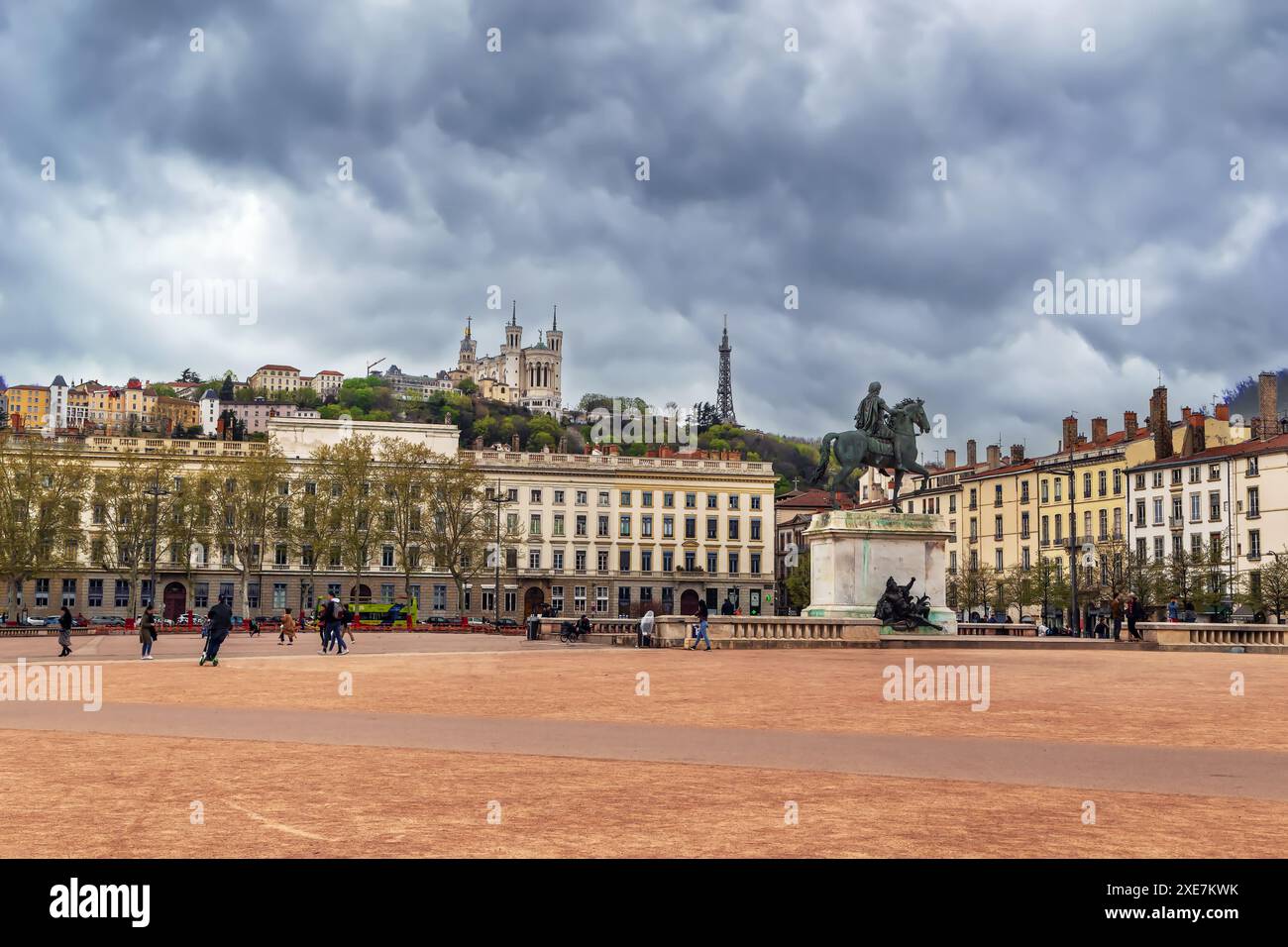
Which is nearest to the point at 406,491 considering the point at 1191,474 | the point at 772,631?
the point at 1191,474

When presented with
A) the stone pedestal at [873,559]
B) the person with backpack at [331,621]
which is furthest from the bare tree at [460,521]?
the stone pedestal at [873,559]

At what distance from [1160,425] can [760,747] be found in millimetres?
90791

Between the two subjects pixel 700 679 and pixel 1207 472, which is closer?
pixel 700 679

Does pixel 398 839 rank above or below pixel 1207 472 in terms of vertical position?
below

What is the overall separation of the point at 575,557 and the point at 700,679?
93.7m

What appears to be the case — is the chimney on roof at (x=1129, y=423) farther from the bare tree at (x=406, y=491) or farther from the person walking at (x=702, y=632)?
the person walking at (x=702, y=632)

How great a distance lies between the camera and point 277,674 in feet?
92.5

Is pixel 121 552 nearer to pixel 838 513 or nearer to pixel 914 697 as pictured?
pixel 838 513

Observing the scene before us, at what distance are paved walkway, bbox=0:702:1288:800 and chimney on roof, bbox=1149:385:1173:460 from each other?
288 ft

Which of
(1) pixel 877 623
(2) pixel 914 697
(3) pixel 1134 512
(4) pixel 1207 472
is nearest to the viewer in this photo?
(2) pixel 914 697

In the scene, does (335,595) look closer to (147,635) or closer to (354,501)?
(354,501)

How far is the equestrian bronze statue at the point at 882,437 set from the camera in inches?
1667

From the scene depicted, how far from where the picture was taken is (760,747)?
1390 centimetres
